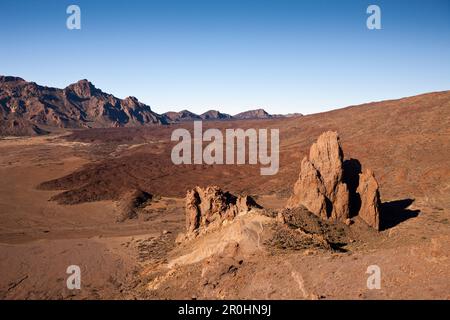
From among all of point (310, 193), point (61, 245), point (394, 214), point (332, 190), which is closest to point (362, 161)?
point (394, 214)

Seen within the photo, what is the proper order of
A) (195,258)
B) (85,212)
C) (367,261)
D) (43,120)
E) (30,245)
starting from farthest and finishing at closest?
(43,120), (85,212), (30,245), (195,258), (367,261)

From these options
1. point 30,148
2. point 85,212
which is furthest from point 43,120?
point 85,212

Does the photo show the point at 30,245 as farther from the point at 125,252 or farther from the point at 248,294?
the point at 248,294

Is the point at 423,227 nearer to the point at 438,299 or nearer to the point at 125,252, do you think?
the point at 438,299

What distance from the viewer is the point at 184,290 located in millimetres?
16547

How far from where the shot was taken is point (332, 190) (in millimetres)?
25406

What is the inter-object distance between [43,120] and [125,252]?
6547 inches

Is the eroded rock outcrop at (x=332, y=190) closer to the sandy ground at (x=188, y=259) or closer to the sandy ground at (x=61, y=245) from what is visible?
the sandy ground at (x=188, y=259)

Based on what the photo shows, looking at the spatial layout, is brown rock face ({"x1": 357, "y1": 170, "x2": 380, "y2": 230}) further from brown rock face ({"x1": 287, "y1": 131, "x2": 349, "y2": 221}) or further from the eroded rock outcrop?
brown rock face ({"x1": 287, "y1": 131, "x2": 349, "y2": 221})

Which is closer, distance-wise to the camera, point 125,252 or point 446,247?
point 446,247

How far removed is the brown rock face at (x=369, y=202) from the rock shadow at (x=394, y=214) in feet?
3.39

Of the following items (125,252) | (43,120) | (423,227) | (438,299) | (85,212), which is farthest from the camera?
(43,120)

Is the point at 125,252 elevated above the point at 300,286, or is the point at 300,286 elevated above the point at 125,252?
the point at 300,286
